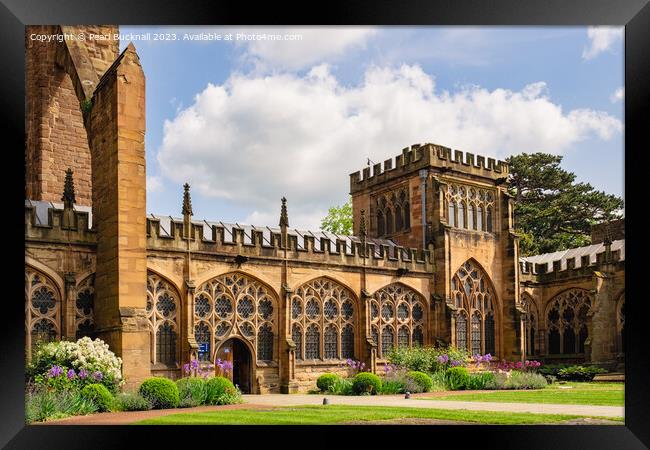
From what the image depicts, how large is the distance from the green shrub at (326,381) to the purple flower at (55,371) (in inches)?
414

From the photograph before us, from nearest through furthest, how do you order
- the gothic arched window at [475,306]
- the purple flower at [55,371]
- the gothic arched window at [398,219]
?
1. the purple flower at [55,371]
2. the gothic arched window at [475,306]
3. the gothic arched window at [398,219]

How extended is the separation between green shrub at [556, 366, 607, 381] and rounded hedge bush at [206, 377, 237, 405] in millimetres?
16900

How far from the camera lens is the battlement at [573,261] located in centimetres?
3619

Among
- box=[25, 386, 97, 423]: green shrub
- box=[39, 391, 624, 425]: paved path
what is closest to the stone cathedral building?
box=[25, 386, 97, 423]: green shrub

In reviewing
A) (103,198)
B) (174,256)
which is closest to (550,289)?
(174,256)

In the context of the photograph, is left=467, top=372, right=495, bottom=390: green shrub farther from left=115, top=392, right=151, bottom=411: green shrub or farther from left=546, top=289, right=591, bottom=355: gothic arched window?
left=115, top=392, right=151, bottom=411: green shrub

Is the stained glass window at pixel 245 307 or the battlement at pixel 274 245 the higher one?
the battlement at pixel 274 245

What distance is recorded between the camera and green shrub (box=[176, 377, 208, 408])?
68.4 feet

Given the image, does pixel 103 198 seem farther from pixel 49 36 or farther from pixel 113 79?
pixel 49 36

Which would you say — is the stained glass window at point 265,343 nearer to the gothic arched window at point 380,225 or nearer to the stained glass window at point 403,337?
the stained glass window at point 403,337

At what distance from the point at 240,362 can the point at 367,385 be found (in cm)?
503

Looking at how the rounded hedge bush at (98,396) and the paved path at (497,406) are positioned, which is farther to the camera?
the rounded hedge bush at (98,396)

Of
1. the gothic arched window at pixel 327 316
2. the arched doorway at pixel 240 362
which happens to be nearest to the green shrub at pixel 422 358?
the gothic arched window at pixel 327 316
